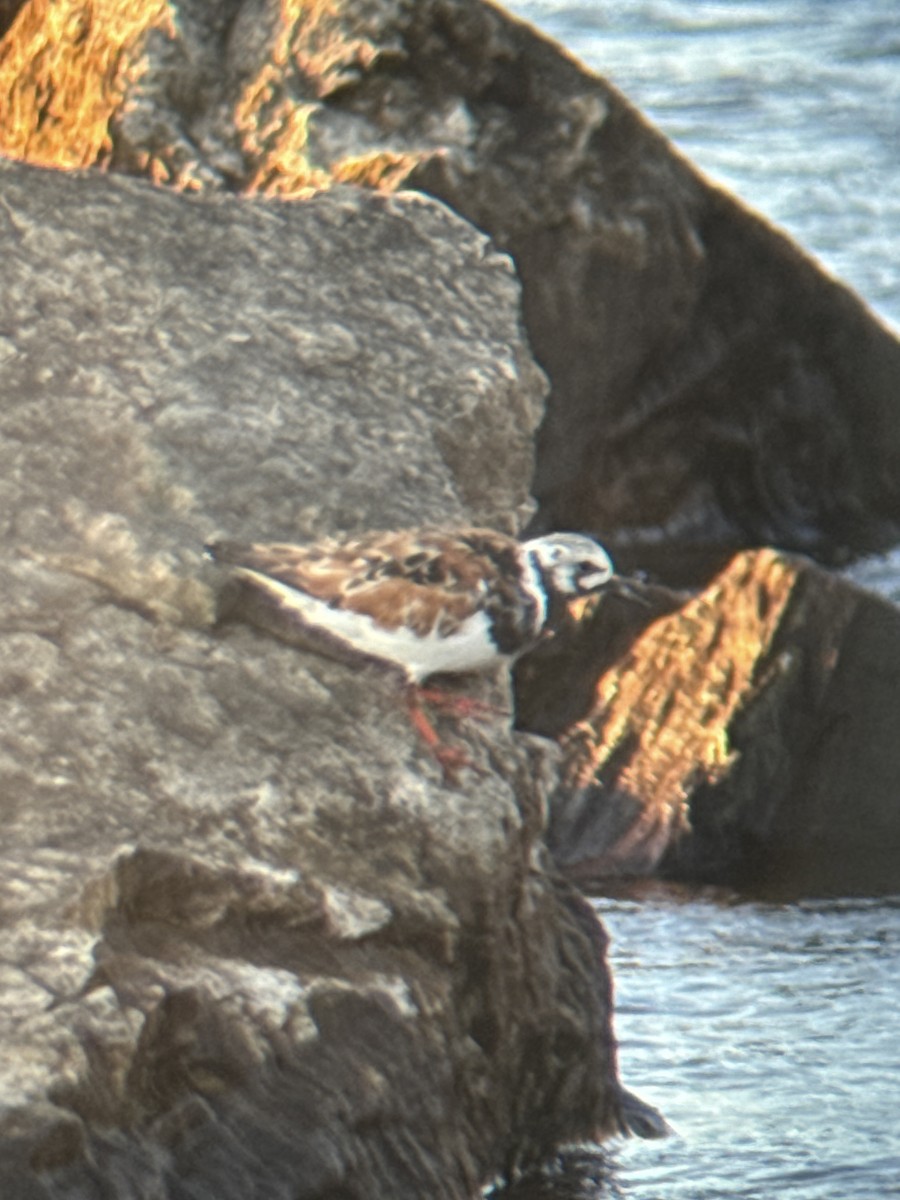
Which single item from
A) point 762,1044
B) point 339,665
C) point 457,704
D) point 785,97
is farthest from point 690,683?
point 785,97

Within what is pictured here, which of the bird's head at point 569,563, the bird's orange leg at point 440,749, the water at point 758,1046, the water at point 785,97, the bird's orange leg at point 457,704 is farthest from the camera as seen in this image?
the water at point 785,97

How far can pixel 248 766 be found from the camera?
12.3 ft

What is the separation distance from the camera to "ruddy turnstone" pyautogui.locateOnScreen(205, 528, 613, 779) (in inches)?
159

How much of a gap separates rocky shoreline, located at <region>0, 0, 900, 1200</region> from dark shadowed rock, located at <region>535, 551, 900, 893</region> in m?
0.01

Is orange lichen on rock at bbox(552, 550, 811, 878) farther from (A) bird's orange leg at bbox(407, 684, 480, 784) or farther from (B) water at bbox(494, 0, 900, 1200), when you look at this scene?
(A) bird's orange leg at bbox(407, 684, 480, 784)

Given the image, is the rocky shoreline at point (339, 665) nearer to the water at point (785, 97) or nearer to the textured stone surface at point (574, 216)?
the textured stone surface at point (574, 216)

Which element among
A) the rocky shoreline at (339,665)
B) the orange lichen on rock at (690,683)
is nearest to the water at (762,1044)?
the rocky shoreline at (339,665)

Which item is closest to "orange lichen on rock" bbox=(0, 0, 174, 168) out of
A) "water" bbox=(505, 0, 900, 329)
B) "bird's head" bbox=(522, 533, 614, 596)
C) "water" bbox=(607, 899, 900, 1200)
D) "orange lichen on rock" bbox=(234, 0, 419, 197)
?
"orange lichen on rock" bbox=(234, 0, 419, 197)

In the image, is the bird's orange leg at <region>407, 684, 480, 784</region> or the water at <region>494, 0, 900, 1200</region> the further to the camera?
the water at <region>494, 0, 900, 1200</region>

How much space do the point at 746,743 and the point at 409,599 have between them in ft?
6.59

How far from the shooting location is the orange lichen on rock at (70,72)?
702 centimetres

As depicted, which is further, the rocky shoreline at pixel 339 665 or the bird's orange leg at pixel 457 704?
the bird's orange leg at pixel 457 704

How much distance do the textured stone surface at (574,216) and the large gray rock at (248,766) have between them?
2.06 metres

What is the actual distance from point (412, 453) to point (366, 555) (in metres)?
0.45
